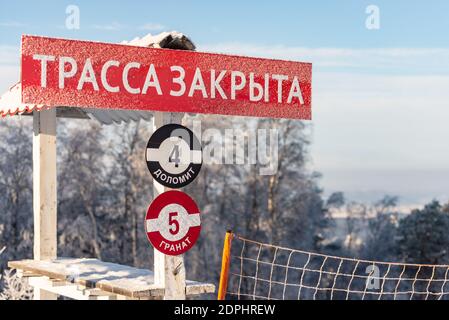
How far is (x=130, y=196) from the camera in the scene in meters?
30.9

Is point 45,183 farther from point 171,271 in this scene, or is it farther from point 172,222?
point 172,222

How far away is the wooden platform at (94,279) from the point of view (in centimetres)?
695

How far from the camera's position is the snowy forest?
95.4 ft

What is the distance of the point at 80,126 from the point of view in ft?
99.3

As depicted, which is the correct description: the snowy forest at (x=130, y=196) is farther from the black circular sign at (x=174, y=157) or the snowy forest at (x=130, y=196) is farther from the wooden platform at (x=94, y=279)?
the black circular sign at (x=174, y=157)

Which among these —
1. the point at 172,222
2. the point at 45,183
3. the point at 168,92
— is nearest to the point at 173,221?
the point at 172,222

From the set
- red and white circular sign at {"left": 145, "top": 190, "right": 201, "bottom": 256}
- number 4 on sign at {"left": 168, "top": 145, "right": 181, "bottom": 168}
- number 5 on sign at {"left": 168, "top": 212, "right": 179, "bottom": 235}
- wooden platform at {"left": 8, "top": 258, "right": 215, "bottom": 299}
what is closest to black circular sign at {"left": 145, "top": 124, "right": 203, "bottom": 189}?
number 4 on sign at {"left": 168, "top": 145, "right": 181, "bottom": 168}

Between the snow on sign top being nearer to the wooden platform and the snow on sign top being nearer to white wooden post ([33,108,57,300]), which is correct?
the wooden platform

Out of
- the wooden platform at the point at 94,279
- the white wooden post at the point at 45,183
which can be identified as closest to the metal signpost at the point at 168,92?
the wooden platform at the point at 94,279

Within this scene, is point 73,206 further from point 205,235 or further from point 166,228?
point 166,228

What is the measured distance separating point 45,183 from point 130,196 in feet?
70.9

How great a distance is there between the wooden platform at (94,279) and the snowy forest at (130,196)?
19.7 m

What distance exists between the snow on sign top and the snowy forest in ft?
72.4

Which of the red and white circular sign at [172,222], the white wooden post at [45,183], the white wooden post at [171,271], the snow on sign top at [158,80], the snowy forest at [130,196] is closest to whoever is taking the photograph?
the red and white circular sign at [172,222]
